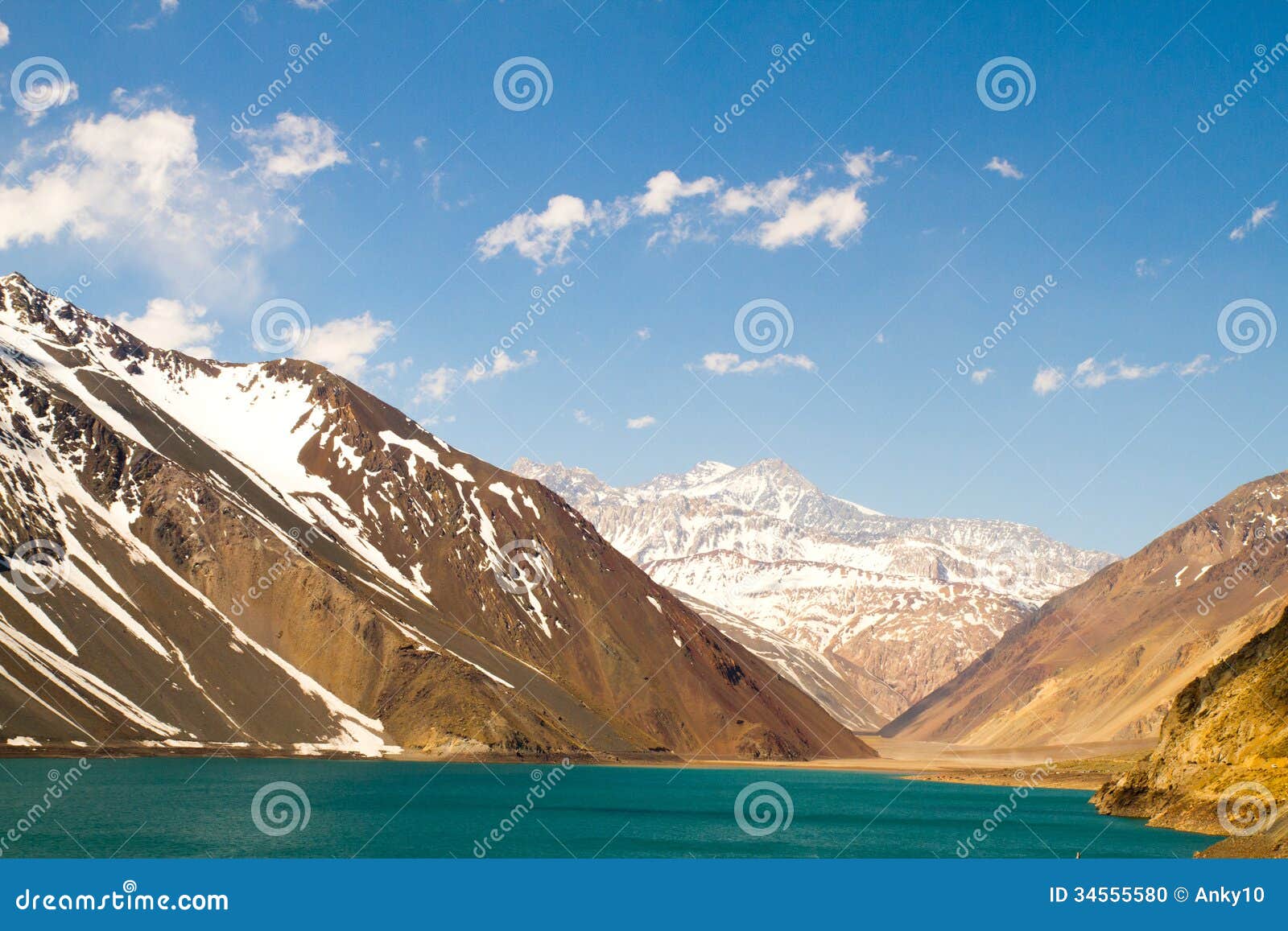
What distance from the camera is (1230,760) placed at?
289 feet

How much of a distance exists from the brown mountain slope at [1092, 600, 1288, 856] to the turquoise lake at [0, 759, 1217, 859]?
10.4 ft

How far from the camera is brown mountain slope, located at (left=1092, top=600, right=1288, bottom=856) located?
7462 centimetres

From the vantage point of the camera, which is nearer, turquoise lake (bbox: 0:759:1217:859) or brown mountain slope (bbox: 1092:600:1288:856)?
brown mountain slope (bbox: 1092:600:1288:856)

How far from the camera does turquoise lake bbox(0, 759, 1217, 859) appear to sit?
78.5 meters

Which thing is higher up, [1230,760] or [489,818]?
[1230,760]

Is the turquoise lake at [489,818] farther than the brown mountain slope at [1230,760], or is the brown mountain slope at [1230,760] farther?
the turquoise lake at [489,818]

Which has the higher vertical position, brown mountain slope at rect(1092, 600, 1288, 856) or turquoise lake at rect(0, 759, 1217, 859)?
brown mountain slope at rect(1092, 600, 1288, 856)

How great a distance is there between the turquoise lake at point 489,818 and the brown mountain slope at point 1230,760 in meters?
3.16

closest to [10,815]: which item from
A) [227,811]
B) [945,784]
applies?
[227,811]

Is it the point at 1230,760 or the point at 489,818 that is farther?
the point at 489,818

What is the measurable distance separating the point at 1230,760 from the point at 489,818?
55891mm

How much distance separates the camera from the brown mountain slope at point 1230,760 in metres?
74.6

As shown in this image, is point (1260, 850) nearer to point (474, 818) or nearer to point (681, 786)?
point (474, 818)

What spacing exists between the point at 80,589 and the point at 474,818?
9861cm
